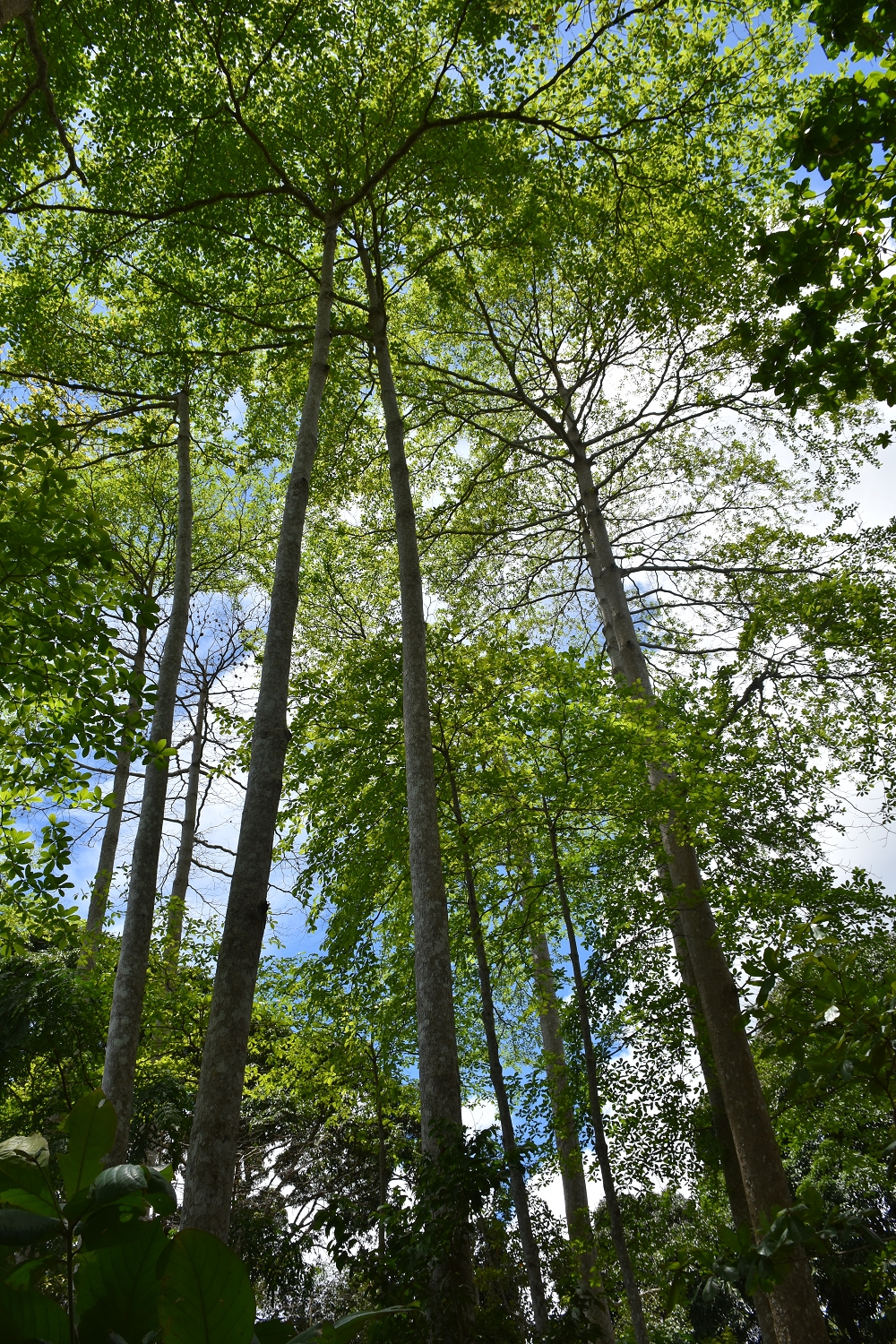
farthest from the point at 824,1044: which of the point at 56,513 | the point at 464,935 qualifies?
the point at 464,935

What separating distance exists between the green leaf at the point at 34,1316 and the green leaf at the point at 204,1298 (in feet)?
0.36

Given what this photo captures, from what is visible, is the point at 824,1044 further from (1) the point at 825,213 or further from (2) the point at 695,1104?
(2) the point at 695,1104

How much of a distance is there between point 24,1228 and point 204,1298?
0.76ft

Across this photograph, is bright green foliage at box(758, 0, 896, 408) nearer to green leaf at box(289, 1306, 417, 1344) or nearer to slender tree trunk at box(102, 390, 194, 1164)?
green leaf at box(289, 1306, 417, 1344)

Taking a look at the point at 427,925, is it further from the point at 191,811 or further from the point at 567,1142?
the point at 191,811

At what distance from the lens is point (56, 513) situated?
428 centimetres

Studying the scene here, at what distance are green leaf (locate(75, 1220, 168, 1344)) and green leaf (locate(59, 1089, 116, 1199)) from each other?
0.24ft

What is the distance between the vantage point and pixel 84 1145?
3.10 feet

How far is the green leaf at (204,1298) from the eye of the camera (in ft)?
2.46

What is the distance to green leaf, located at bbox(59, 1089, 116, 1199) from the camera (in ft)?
3.03

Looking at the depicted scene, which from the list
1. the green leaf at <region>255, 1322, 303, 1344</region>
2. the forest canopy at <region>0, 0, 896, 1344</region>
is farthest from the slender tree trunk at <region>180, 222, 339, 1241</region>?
the green leaf at <region>255, 1322, 303, 1344</region>

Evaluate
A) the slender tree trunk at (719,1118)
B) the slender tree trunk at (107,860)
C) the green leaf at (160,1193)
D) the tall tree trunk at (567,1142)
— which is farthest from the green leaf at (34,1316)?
the slender tree trunk at (107,860)

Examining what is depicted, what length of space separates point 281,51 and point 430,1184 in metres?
8.93

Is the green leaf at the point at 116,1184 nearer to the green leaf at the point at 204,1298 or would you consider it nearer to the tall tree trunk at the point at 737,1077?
the green leaf at the point at 204,1298
